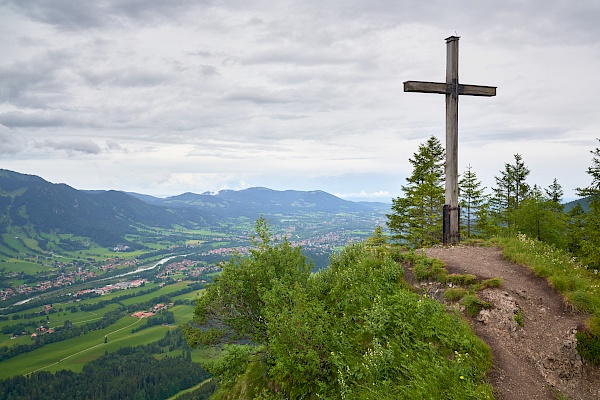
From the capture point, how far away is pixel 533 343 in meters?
7.00

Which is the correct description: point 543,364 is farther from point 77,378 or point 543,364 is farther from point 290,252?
point 77,378

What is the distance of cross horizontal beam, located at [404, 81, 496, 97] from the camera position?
12.9 meters

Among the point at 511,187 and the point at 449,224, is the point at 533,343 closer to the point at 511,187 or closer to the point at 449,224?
the point at 449,224

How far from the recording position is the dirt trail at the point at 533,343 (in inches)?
238

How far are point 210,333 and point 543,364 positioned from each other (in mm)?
9107

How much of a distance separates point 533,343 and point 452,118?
30.7ft

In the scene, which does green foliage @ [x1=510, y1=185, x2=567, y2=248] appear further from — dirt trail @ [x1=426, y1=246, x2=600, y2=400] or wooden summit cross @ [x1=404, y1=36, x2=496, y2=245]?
dirt trail @ [x1=426, y1=246, x2=600, y2=400]

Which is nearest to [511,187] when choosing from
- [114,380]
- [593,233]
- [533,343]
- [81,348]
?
[593,233]

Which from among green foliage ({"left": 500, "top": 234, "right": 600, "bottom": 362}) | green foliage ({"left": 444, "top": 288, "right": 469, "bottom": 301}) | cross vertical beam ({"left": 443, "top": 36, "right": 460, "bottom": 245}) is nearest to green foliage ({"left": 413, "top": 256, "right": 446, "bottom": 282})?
green foliage ({"left": 444, "top": 288, "right": 469, "bottom": 301})

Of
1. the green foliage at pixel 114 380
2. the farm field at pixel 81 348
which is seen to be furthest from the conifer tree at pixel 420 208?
the farm field at pixel 81 348

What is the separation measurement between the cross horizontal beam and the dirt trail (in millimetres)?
7299

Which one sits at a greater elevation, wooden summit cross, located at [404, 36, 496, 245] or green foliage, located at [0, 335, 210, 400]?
wooden summit cross, located at [404, 36, 496, 245]

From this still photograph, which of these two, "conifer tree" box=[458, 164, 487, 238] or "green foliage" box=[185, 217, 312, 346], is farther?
"conifer tree" box=[458, 164, 487, 238]

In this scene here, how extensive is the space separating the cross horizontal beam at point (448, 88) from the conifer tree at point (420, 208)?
9.98 m
